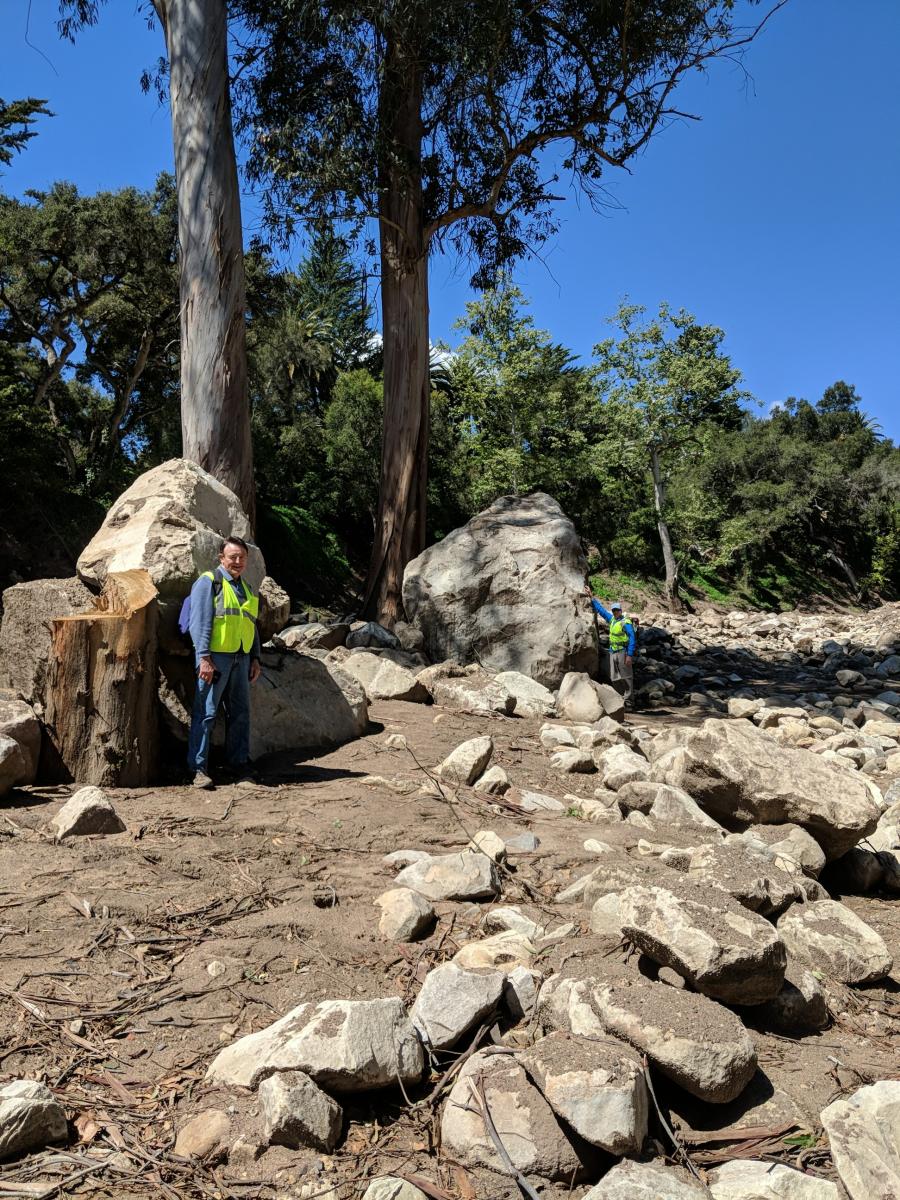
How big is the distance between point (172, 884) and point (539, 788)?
105 inches

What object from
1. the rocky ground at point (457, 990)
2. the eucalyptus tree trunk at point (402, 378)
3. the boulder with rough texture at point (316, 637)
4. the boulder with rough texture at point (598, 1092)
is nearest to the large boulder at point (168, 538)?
the rocky ground at point (457, 990)

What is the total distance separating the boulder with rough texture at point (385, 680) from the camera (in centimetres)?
785

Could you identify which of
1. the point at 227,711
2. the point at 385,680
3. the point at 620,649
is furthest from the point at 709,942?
the point at 620,649

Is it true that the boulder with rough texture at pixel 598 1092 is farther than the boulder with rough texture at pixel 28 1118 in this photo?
Yes

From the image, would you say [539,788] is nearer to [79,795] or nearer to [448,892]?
[448,892]

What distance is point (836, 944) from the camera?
129 inches

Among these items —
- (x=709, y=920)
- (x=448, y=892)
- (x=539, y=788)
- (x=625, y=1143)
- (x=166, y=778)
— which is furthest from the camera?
(x=539, y=788)

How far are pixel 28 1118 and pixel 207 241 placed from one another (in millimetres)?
9094

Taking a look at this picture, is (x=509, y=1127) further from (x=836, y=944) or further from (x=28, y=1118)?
(x=836, y=944)

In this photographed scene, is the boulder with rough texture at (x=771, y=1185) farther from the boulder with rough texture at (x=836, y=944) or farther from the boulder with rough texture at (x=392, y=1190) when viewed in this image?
the boulder with rough texture at (x=836, y=944)

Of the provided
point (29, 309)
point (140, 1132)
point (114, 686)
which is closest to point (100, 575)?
point (114, 686)

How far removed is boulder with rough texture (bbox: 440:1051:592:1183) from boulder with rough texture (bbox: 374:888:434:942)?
32.3 inches

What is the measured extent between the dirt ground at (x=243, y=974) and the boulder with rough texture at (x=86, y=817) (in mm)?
88

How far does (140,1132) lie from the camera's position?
7.13 feet
